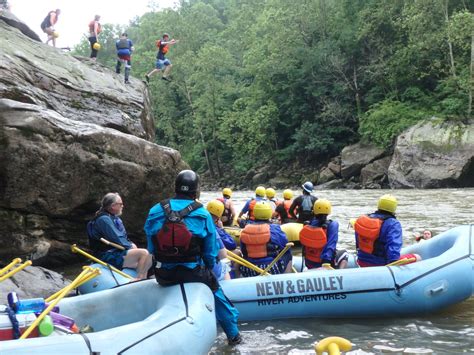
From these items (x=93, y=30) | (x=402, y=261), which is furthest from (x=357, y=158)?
(x=402, y=261)

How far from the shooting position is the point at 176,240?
12.9 ft

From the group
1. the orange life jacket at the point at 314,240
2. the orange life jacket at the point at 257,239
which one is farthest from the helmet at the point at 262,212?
the orange life jacket at the point at 314,240

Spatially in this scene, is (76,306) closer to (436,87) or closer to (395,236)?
(395,236)

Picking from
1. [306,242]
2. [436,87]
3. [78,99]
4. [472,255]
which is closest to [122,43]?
[78,99]

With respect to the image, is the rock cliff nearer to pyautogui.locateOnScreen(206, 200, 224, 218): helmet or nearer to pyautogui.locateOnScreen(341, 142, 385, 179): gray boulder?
pyautogui.locateOnScreen(206, 200, 224, 218): helmet

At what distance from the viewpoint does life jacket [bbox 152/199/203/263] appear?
3906 mm

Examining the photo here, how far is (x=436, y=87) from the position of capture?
91.9ft

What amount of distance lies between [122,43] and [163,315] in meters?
12.0

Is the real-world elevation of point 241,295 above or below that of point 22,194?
below

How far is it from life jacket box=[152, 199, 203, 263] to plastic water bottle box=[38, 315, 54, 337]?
0.99m

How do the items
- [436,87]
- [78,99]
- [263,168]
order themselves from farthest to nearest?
[263,168]
[436,87]
[78,99]

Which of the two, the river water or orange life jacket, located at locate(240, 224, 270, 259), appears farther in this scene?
orange life jacket, located at locate(240, 224, 270, 259)

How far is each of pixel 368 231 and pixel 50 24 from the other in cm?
1173

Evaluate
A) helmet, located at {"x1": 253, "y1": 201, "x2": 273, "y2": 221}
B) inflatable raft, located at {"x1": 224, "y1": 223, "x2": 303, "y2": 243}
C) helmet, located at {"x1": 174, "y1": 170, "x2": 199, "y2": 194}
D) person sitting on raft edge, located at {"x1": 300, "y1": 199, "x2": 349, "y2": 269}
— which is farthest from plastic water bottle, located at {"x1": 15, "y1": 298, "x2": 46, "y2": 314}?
inflatable raft, located at {"x1": 224, "y1": 223, "x2": 303, "y2": 243}
